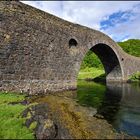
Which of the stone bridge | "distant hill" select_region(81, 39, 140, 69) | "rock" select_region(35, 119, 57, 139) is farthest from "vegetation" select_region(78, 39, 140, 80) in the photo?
"rock" select_region(35, 119, 57, 139)

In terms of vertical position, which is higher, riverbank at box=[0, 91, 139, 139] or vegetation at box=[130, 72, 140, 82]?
vegetation at box=[130, 72, 140, 82]

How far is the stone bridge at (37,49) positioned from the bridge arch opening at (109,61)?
9132mm

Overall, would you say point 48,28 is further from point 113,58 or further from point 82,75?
point 82,75

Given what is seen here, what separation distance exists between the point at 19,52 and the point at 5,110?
28.0 feet

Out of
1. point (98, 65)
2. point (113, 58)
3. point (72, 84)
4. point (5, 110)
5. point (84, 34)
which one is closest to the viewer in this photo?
point (5, 110)

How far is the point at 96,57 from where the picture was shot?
69812mm

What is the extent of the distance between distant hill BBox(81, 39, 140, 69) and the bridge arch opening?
1884cm

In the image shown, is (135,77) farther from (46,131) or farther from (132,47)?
(46,131)

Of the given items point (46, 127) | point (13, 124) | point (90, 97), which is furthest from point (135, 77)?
point (46, 127)

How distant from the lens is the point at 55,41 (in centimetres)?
2461

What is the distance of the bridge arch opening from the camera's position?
1612 inches

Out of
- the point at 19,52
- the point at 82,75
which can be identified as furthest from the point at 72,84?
the point at 82,75

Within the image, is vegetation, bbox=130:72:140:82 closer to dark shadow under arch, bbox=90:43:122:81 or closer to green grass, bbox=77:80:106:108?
dark shadow under arch, bbox=90:43:122:81

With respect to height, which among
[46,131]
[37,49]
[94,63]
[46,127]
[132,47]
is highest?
[132,47]
